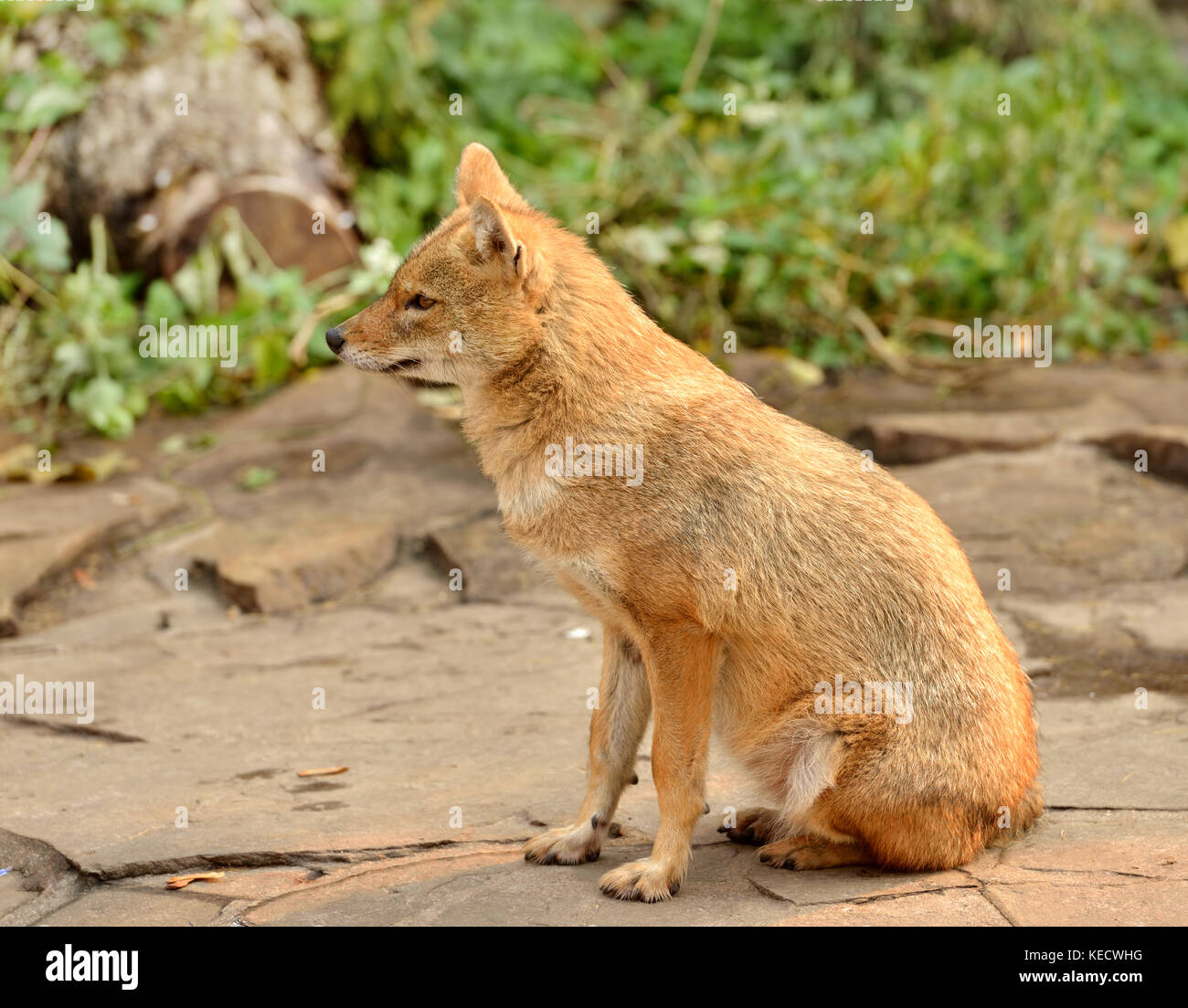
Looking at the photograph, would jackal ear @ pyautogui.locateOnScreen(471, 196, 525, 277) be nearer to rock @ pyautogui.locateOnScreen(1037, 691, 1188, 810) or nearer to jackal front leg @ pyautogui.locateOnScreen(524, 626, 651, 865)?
jackal front leg @ pyautogui.locateOnScreen(524, 626, 651, 865)

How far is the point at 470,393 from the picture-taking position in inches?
173

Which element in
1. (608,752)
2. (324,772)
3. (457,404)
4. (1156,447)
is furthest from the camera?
(457,404)

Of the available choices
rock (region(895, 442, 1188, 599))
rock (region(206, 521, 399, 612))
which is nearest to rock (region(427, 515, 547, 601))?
rock (region(206, 521, 399, 612))

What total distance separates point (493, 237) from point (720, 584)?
51.6 inches

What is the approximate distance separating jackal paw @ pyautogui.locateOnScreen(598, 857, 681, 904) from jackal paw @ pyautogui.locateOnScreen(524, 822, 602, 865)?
27 centimetres

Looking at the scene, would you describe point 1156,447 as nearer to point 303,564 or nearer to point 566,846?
point 303,564

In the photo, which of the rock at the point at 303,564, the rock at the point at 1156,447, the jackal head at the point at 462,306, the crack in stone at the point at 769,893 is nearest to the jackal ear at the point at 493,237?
the jackal head at the point at 462,306

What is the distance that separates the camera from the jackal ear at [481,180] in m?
4.88

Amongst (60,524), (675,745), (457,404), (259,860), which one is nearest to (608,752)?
(675,745)

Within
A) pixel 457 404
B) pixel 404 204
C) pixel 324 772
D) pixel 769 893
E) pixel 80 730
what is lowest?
pixel 769 893

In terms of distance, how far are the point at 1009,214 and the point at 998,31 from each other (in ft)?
11.3

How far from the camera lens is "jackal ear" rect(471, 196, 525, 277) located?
4.15 meters

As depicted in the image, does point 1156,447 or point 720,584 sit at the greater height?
point 1156,447

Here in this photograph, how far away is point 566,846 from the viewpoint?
4.21 metres
